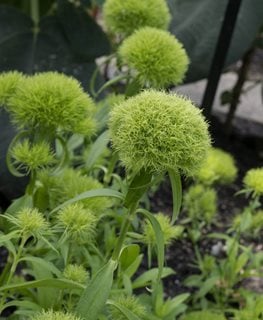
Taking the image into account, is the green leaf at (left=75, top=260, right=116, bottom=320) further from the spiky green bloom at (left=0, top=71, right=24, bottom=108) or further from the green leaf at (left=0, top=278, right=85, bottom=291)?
the spiky green bloom at (left=0, top=71, right=24, bottom=108)

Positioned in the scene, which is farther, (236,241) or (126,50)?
(236,241)

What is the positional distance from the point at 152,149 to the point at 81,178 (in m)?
0.28

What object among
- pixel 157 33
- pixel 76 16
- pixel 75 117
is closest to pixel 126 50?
pixel 157 33

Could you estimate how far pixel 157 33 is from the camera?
936 mm

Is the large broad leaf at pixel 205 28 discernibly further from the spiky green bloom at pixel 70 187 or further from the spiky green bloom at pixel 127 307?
the spiky green bloom at pixel 127 307

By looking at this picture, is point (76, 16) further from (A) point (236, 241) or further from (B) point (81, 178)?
(B) point (81, 178)

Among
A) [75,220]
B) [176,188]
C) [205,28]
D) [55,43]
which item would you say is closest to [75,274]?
[75,220]

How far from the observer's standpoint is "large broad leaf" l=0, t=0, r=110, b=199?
1.58 m

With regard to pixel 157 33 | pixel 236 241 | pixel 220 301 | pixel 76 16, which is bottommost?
pixel 220 301

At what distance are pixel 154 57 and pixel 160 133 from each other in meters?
0.31

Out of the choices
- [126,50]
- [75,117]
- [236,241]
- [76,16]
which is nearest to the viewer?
[75,117]

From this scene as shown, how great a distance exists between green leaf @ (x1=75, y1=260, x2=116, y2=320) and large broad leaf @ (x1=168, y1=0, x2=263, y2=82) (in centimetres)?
104

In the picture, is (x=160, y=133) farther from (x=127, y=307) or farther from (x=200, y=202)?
(x=200, y=202)

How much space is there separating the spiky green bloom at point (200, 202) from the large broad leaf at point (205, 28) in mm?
476
